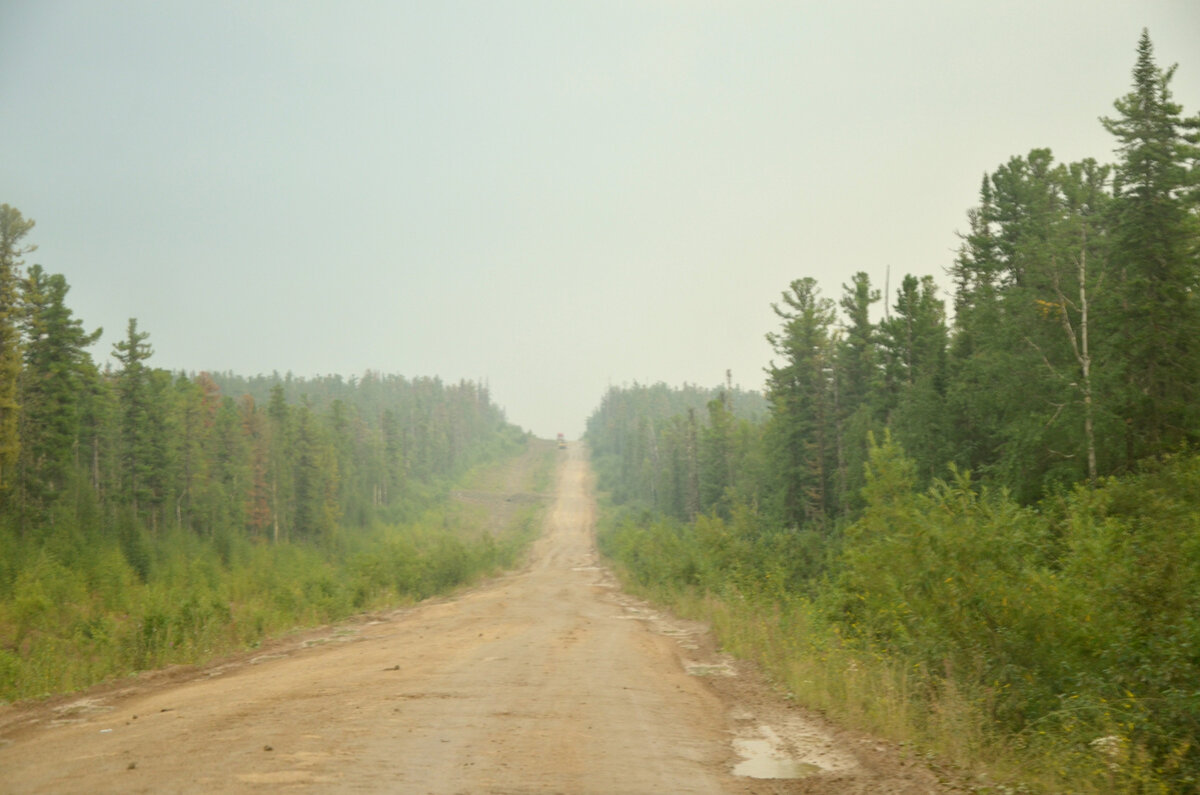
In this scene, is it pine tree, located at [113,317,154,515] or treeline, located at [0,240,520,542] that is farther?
pine tree, located at [113,317,154,515]

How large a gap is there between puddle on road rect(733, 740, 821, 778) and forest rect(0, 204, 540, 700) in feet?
37.8

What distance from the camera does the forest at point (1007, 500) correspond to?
8.58 metres

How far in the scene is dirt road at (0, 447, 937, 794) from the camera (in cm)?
723

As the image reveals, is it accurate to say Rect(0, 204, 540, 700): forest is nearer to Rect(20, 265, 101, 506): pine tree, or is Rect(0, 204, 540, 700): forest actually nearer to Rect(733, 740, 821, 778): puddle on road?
Rect(20, 265, 101, 506): pine tree

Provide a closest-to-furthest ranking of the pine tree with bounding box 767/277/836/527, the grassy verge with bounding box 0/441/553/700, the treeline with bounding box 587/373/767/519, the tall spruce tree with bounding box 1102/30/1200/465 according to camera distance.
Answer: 1. the grassy verge with bounding box 0/441/553/700
2. the tall spruce tree with bounding box 1102/30/1200/465
3. the pine tree with bounding box 767/277/836/527
4. the treeline with bounding box 587/373/767/519

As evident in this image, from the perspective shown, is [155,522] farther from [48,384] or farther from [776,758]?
[776,758]

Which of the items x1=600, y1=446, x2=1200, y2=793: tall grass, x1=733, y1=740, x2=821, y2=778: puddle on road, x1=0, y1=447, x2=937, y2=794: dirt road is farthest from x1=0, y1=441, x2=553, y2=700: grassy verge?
x1=600, y1=446, x2=1200, y2=793: tall grass

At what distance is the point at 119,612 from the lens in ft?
118

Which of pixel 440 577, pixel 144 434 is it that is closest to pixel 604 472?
pixel 144 434

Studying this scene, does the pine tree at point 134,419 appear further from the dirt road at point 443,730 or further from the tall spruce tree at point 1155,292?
the tall spruce tree at point 1155,292

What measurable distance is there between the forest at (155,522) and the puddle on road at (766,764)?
11526 mm

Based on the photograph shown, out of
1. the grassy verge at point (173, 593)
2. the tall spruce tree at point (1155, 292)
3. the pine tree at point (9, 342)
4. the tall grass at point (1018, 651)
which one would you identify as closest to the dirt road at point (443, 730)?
the tall grass at point (1018, 651)

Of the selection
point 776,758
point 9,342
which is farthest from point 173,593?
point 776,758

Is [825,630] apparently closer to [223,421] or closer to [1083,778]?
[1083,778]
